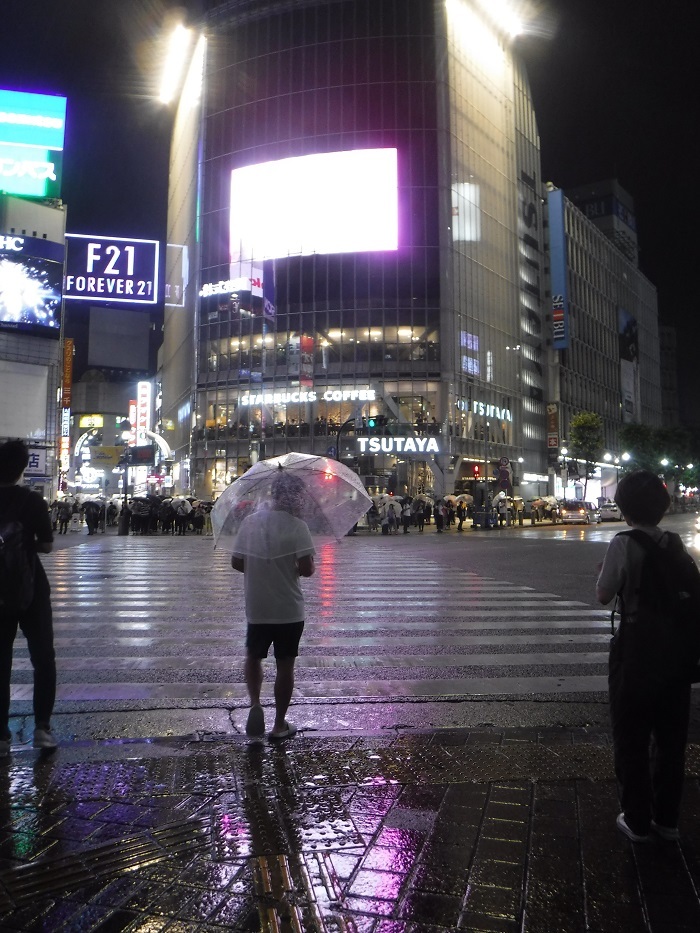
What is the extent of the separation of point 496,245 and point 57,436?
4508 centimetres

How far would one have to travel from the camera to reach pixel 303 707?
574cm

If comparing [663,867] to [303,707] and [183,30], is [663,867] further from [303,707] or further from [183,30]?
[183,30]

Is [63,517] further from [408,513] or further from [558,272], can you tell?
[558,272]

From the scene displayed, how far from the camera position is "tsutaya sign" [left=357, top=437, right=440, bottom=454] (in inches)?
2272

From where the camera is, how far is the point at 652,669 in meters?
3.26

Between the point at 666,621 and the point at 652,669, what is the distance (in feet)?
0.75

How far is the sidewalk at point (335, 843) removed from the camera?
108 inches

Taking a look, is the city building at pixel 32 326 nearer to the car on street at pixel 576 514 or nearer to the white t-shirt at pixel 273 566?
the car on street at pixel 576 514

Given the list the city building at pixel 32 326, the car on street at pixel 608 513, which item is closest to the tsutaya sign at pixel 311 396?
the city building at pixel 32 326

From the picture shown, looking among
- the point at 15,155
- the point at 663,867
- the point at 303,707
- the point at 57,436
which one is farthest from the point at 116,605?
the point at 57,436

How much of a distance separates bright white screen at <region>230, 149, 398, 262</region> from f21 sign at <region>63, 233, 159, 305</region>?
29.5 metres

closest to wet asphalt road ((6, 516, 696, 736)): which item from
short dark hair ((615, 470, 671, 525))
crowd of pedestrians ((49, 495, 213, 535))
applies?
short dark hair ((615, 470, 671, 525))

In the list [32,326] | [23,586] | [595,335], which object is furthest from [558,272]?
[23,586]

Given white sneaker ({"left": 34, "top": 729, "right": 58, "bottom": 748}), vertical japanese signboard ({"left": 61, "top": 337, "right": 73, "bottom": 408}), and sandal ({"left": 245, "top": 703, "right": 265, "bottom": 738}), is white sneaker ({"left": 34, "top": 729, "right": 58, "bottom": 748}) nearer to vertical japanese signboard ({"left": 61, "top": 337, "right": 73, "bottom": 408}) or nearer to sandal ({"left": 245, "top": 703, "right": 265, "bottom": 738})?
sandal ({"left": 245, "top": 703, "right": 265, "bottom": 738})
